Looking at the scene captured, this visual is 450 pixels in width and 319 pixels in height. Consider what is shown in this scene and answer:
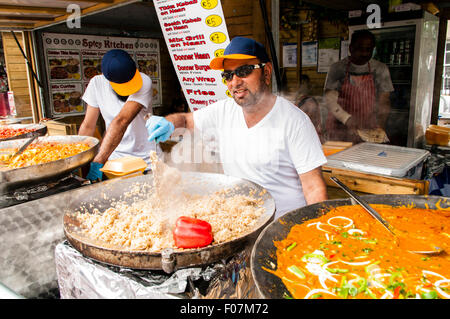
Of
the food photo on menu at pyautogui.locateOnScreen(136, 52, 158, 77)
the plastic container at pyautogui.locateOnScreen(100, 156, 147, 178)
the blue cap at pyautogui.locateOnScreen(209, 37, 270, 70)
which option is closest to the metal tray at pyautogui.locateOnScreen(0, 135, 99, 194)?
the plastic container at pyautogui.locateOnScreen(100, 156, 147, 178)

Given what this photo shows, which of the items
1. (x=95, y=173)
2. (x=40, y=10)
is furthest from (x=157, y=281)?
(x=40, y=10)

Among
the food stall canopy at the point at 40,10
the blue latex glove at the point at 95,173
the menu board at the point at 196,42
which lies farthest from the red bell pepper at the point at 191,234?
the food stall canopy at the point at 40,10

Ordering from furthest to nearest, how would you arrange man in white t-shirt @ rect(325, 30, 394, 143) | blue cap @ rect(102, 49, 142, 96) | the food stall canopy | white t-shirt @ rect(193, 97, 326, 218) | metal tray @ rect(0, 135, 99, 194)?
man in white t-shirt @ rect(325, 30, 394, 143) → the food stall canopy → blue cap @ rect(102, 49, 142, 96) → white t-shirt @ rect(193, 97, 326, 218) → metal tray @ rect(0, 135, 99, 194)

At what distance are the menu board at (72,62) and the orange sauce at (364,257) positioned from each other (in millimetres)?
6858

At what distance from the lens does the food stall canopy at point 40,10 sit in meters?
4.31

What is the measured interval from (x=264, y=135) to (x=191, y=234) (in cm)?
128

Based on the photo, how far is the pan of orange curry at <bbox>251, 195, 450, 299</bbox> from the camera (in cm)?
109

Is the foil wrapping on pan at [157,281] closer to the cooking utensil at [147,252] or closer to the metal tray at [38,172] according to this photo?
the cooking utensil at [147,252]

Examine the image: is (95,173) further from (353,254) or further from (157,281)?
(353,254)

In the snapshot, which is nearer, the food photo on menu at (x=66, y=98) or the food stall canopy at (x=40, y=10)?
the food stall canopy at (x=40, y=10)

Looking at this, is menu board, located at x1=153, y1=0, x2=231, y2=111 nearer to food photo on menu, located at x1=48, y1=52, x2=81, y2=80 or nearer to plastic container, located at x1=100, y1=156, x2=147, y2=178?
plastic container, located at x1=100, y1=156, x2=147, y2=178

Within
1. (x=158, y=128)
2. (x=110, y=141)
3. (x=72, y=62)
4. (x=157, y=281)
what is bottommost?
(x=157, y=281)

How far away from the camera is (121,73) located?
10.6ft

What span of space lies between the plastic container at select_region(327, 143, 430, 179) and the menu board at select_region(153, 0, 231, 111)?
1361 millimetres
